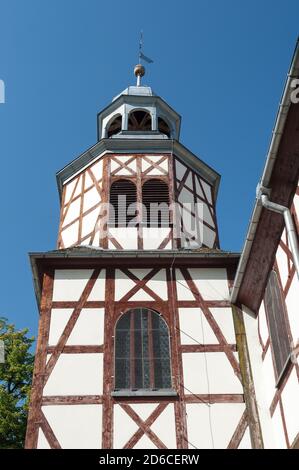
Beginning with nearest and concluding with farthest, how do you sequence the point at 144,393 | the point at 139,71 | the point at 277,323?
the point at 277,323, the point at 144,393, the point at 139,71

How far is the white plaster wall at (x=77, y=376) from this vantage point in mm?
11750

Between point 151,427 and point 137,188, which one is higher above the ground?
point 137,188

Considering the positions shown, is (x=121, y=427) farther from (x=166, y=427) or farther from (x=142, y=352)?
(x=142, y=352)

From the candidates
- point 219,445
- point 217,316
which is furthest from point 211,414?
point 217,316

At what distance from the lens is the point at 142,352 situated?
1242cm

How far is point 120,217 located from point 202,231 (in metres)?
2.28

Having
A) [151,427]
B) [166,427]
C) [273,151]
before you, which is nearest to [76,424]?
[151,427]

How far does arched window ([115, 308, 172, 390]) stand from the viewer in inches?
Result: 472

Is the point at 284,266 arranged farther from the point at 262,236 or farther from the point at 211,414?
the point at 211,414

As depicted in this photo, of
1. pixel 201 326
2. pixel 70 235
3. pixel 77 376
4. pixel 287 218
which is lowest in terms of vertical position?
pixel 77 376

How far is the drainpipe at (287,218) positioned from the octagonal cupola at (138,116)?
31.2 ft

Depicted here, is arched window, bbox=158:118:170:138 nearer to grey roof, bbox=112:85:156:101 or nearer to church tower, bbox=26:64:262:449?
grey roof, bbox=112:85:156:101

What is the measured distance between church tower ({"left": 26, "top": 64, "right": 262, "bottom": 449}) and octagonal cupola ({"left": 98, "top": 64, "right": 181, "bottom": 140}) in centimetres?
311

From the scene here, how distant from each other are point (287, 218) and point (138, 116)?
12.0 m
